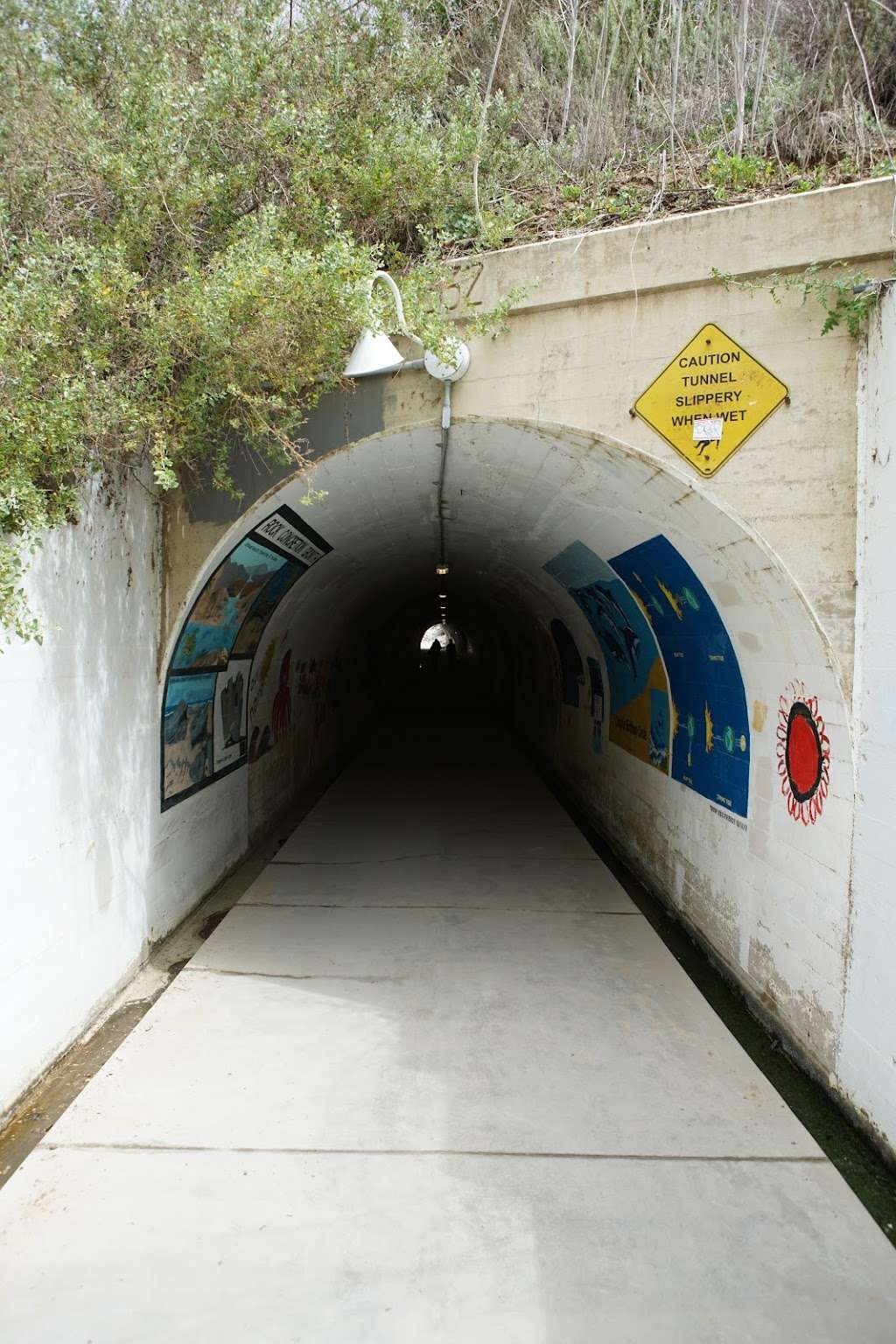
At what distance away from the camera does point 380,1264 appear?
10.1ft

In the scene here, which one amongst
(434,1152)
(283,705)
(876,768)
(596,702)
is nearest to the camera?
(434,1152)

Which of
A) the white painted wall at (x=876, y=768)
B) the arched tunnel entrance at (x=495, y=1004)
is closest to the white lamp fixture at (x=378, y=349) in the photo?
the arched tunnel entrance at (x=495, y=1004)

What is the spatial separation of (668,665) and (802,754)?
8.72 ft

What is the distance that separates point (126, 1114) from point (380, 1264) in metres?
1.61

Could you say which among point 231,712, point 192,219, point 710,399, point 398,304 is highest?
point 192,219

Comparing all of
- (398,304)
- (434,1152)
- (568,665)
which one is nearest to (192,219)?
(398,304)

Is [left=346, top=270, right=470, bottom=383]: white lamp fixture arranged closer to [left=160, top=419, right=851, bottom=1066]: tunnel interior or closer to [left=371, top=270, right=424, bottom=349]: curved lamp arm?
[left=371, top=270, right=424, bottom=349]: curved lamp arm

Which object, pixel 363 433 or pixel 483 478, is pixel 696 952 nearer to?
pixel 483 478

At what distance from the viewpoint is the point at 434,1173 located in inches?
142

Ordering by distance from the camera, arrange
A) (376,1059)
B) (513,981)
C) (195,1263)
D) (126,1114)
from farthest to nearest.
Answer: (513,981) < (376,1059) < (126,1114) < (195,1263)

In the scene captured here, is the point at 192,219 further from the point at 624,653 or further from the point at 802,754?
the point at 624,653

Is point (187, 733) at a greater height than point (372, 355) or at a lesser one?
lesser

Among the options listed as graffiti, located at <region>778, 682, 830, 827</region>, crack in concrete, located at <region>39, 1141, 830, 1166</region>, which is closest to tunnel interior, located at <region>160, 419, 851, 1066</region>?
graffiti, located at <region>778, 682, 830, 827</region>

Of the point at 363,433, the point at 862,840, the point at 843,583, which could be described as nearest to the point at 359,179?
the point at 363,433
